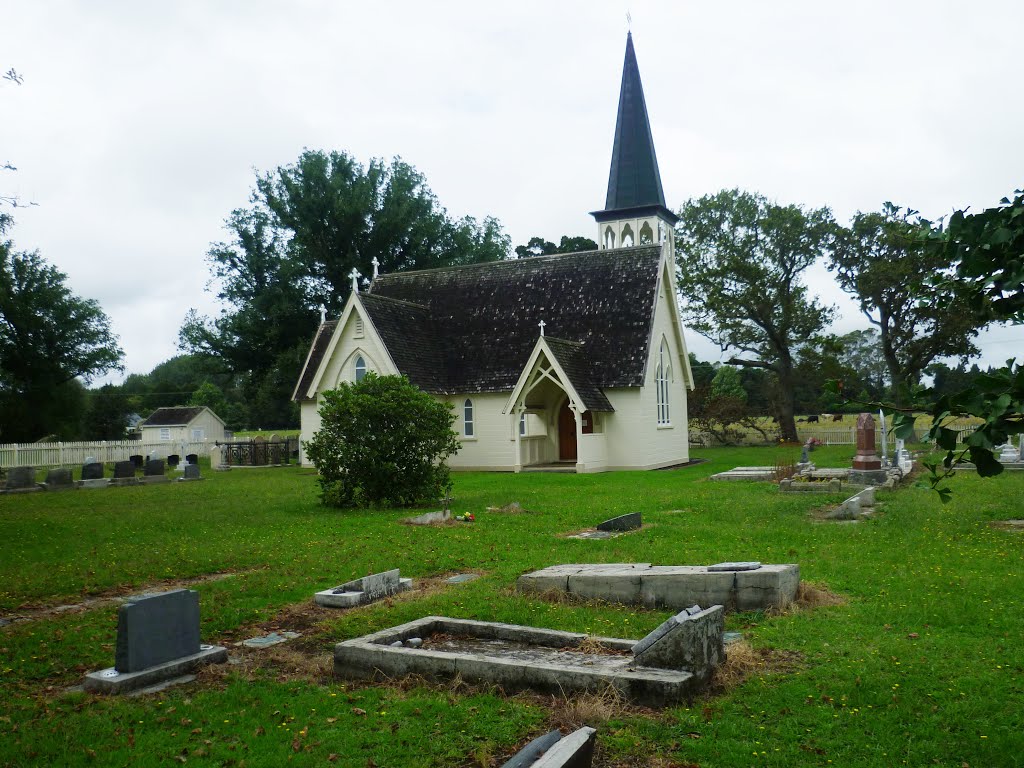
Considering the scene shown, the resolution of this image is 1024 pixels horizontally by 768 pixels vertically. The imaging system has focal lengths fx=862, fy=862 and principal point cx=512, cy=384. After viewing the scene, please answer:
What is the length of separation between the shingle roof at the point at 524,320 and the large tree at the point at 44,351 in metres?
28.2

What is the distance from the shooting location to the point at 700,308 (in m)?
51.5

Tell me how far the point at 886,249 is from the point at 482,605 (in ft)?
141

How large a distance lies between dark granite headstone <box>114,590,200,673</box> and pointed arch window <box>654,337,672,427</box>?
29.1m

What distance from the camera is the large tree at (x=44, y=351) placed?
2063 inches

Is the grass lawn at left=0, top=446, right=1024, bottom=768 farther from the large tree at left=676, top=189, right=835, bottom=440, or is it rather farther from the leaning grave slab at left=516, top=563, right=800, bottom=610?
the large tree at left=676, top=189, right=835, bottom=440

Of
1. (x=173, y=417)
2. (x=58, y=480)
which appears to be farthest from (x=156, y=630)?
(x=173, y=417)

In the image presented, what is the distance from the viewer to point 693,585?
9914mm

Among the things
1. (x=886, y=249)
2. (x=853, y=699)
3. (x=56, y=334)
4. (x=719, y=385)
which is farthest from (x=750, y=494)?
(x=56, y=334)

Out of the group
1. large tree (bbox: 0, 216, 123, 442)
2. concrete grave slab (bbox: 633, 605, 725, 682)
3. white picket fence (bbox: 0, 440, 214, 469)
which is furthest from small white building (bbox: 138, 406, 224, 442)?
concrete grave slab (bbox: 633, 605, 725, 682)

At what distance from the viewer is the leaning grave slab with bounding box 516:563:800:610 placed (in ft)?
31.9

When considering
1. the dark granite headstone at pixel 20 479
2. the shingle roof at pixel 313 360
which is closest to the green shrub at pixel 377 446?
the dark granite headstone at pixel 20 479

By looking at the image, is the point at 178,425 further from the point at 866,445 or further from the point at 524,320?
the point at 866,445

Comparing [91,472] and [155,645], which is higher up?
[91,472]

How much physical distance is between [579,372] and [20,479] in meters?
19.8
